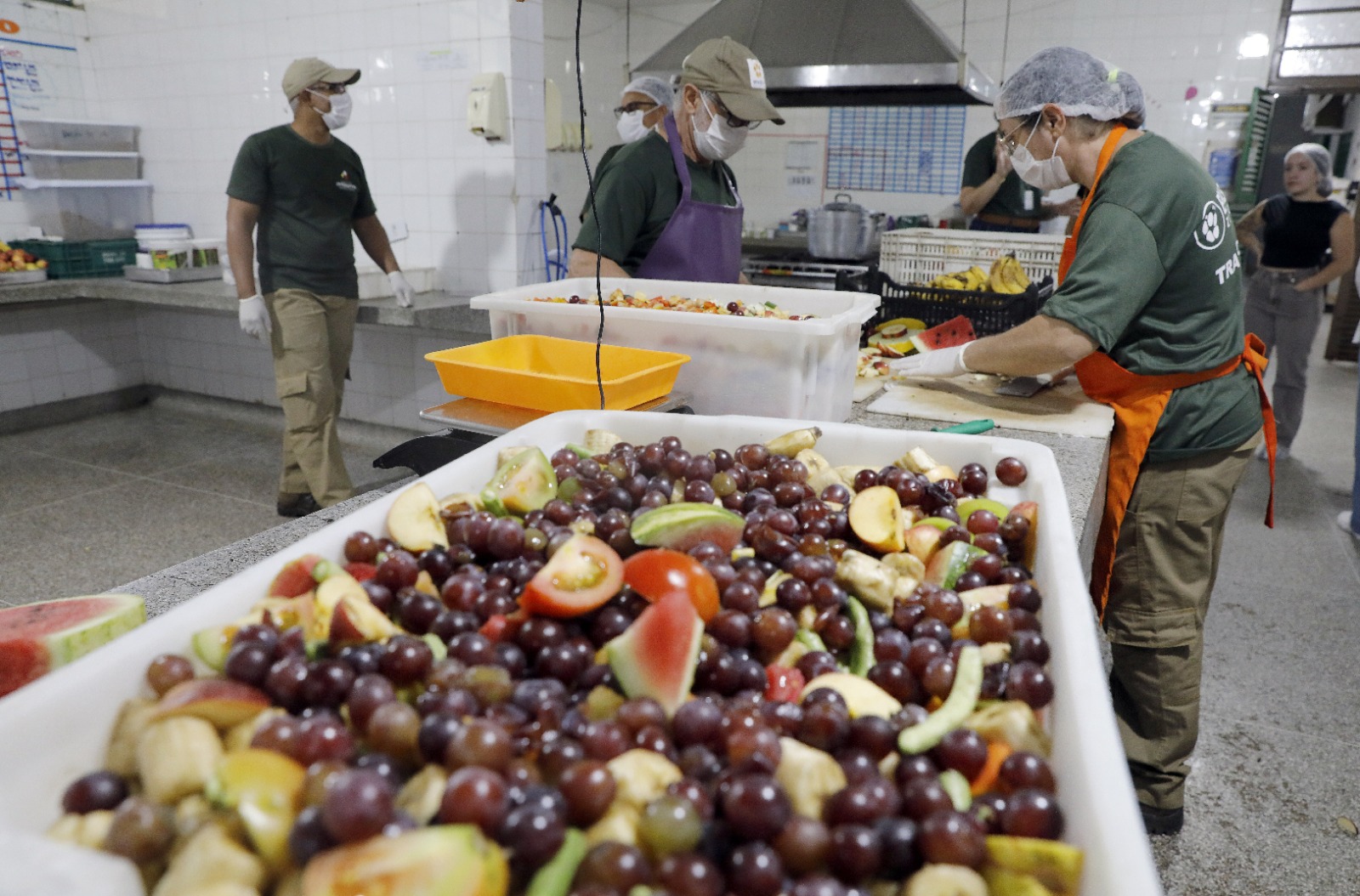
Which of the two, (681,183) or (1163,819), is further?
(681,183)

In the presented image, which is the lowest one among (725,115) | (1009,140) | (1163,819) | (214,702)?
(1163,819)

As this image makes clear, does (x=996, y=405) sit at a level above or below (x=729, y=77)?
below

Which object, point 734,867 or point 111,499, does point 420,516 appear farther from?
point 111,499

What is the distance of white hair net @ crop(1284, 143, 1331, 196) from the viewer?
4.30 meters

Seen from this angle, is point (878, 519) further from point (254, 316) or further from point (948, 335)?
point (254, 316)

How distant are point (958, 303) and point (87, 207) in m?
5.04

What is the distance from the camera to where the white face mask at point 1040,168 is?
6.77 ft

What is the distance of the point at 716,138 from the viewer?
2.70 metres

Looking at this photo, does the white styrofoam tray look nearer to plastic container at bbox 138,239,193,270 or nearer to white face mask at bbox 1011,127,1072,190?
white face mask at bbox 1011,127,1072,190

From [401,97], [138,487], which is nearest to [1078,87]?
[401,97]

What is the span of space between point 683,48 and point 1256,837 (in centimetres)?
392

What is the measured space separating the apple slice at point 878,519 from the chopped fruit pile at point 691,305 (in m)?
0.87

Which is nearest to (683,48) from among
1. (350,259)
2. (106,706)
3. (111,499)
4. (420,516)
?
(350,259)

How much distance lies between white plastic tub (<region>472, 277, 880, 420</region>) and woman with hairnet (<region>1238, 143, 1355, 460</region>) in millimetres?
3679
